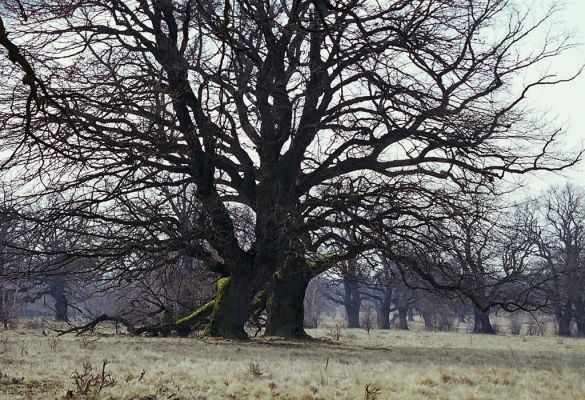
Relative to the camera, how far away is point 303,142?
16203 mm

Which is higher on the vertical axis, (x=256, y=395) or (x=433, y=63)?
(x=433, y=63)

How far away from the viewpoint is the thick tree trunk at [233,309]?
54.0ft

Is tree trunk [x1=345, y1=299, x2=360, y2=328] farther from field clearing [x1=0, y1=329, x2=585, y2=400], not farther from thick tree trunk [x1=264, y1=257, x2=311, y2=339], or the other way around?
field clearing [x1=0, y1=329, x2=585, y2=400]

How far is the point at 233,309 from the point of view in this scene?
16.6 meters

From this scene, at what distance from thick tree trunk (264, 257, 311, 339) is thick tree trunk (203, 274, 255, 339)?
5.62 feet

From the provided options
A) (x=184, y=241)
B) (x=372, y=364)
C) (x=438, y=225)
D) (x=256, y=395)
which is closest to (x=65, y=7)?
(x=184, y=241)

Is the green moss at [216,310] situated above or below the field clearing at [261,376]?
above

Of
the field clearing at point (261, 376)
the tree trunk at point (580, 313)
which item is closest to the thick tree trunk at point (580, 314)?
the tree trunk at point (580, 313)

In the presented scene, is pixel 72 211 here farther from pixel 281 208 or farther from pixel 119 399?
pixel 119 399

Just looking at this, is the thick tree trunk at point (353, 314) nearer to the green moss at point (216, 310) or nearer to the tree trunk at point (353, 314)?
the tree trunk at point (353, 314)

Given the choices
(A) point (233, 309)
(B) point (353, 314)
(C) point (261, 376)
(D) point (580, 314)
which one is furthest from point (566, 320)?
(C) point (261, 376)

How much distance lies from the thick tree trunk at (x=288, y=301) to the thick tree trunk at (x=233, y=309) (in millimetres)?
1713

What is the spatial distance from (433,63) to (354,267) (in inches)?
288

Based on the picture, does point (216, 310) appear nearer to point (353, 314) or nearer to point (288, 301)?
point (288, 301)
